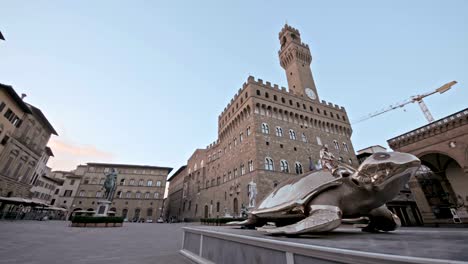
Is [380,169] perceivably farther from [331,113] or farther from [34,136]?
[34,136]

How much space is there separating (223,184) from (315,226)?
79.6 feet

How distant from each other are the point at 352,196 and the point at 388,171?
24.3 inches

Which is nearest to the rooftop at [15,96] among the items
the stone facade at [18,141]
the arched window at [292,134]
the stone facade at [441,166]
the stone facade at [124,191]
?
the stone facade at [18,141]

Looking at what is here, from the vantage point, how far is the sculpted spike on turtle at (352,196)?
2229 mm

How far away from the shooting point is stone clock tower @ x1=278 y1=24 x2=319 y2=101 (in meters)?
29.2

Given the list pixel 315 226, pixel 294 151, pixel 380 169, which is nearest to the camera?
pixel 315 226

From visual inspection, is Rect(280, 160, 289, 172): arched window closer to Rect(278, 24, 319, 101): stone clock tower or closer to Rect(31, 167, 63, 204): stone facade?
Rect(278, 24, 319, 101): stone clock tower

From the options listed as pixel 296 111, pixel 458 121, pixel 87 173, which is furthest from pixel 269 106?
pixel 87 173

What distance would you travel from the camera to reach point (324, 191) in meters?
2.74

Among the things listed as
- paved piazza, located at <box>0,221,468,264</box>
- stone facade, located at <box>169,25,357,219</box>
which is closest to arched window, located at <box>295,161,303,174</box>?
stone facade, located at <box>169,25,357,219</box>

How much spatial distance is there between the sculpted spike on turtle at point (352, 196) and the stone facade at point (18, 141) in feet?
99.1

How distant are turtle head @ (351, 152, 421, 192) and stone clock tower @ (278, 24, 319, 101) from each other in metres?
27.3

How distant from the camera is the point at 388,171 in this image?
2.25 m

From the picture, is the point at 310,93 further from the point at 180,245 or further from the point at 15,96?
the point at 15,96
